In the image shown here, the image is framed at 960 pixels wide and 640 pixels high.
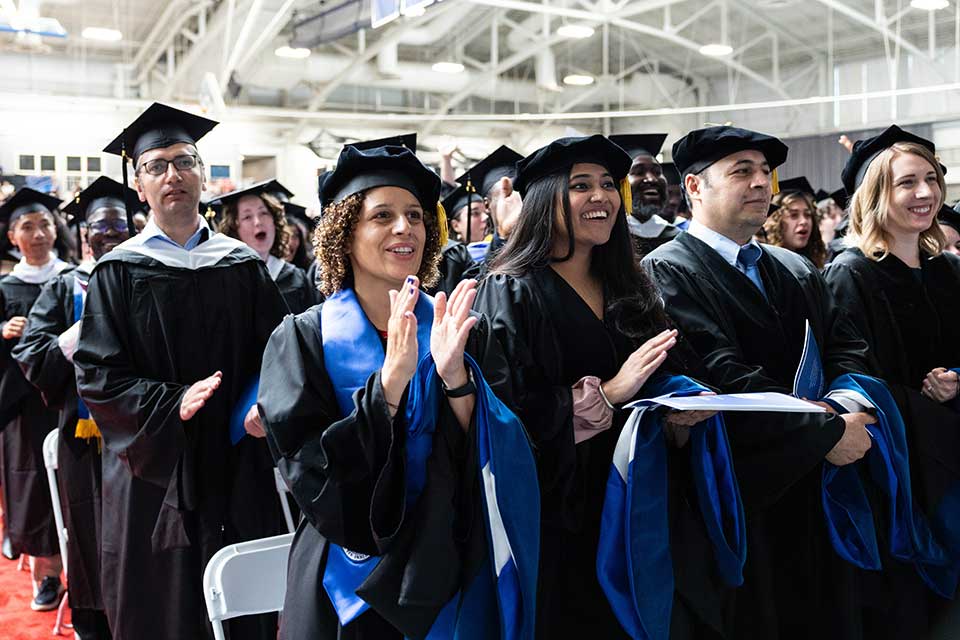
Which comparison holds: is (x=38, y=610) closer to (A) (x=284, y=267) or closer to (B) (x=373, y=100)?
(A) (x=284, y=267)

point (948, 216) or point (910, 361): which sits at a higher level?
point (948, 216)

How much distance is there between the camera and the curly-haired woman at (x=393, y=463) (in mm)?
2070

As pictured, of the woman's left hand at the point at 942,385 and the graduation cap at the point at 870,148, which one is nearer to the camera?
the woman's left hand at the point at 942,385

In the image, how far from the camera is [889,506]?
2.99 metres

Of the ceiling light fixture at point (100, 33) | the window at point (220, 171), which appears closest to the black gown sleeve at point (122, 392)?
the ceiling light fixture at point (100, 33)

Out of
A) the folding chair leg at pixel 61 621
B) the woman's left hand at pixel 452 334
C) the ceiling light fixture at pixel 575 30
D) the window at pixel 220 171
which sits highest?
the ceiling light fixture at pixel 575 30

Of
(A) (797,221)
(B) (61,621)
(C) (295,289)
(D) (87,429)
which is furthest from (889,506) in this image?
(B) (61,621)

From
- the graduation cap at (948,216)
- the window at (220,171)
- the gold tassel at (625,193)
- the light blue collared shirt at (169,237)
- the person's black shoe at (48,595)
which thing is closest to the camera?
the gold tassel at (625,193)

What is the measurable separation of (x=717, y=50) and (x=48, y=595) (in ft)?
50.7

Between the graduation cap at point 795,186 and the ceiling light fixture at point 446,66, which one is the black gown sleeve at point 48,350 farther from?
the ceiling light fixture at point 446,66

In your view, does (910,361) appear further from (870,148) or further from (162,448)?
(162,448)

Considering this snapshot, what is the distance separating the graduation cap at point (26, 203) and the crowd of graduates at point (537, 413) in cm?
163

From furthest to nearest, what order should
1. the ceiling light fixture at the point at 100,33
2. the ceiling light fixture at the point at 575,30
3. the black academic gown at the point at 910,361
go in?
the ceiling light fixture at the point at 575,30 → the ceiling light fixture at the point at 100,33 → the black academic gown at the point at 910,361

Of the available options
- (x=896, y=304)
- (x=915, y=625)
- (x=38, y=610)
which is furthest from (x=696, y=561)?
(x=38, y=610)
